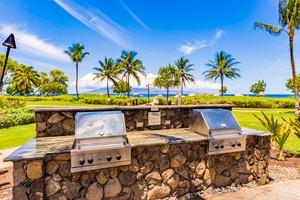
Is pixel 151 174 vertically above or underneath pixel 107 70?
underneath

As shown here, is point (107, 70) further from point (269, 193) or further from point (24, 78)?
point (269, 193)

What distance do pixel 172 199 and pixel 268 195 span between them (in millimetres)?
1924

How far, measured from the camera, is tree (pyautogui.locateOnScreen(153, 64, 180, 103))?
135 feet

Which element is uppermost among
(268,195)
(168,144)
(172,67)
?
(172,67)

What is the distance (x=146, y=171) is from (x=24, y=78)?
48261mm

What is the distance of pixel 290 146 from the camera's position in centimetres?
637

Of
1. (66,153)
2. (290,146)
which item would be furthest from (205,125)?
(290,146)

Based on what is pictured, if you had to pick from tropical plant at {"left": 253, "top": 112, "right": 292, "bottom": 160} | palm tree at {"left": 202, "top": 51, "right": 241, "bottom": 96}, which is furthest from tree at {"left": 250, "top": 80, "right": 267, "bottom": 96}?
tropical plant at {"left": 253, "top": 112, "right": 292, "bottom": 160}

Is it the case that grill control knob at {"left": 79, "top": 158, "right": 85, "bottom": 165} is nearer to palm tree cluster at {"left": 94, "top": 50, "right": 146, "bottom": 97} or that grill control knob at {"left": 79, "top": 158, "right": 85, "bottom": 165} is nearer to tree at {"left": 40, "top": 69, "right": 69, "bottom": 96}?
palm tree cluster at {"left": 94, "top": 50, "right": 146, "bottom": 97}

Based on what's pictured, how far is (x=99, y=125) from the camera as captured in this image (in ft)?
9.36

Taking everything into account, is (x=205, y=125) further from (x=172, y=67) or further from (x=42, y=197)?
(x=172, y=67)

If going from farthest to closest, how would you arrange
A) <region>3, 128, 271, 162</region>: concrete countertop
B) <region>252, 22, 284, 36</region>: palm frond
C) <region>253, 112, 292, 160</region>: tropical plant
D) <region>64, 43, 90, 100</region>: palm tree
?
1. <region>64, 43, 90, 100</region>: palm tree
2. <region>252, 22, 284, 36</region>: palm frond
3. <region>253, 112, 292, 160</region>: tropical plant
4. <region>3, 128, 271, 162</region>: concrete countertop

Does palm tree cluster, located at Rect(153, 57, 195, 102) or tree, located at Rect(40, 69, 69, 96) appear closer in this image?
palm tree cluster, located at Rect(153, 57, 195, 102)

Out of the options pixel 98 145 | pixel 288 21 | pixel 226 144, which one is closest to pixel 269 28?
pixel 288 21
